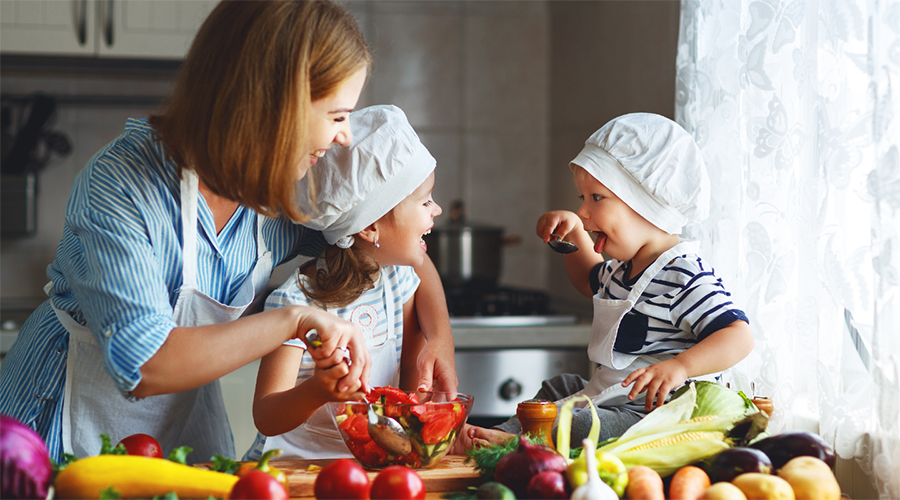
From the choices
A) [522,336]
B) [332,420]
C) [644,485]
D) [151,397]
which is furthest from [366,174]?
[522,336]

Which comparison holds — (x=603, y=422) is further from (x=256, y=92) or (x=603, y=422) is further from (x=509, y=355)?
(x=509, y=355)

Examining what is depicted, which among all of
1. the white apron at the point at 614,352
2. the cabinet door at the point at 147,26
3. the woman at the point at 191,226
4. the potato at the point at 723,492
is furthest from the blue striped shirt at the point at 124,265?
the cabinet door at the point at 147,26

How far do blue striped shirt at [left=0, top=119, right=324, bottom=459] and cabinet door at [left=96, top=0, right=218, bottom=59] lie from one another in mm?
1134

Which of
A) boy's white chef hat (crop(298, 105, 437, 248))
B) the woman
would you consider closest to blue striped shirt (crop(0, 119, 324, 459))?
the woman

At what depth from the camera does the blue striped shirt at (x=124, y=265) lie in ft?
2.56

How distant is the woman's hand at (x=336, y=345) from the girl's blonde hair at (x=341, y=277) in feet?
0.89

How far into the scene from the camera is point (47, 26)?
196cm

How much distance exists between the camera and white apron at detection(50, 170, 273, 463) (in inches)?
36.9

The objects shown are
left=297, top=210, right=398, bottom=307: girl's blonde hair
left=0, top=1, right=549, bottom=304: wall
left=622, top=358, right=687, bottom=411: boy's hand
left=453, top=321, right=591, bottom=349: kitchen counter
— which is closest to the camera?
left=622, top=358, right=687, bottom=411: boy's hand

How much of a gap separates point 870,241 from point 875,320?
0.35ft

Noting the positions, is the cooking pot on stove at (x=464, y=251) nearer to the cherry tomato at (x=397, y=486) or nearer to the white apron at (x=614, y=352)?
the white apron at (x=614, y=352)

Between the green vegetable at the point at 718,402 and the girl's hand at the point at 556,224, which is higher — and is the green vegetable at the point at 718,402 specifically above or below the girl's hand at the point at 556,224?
below

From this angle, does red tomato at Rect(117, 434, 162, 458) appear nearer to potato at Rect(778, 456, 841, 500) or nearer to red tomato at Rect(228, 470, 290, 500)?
red tomato at Rect(228, 470, 290, 500)

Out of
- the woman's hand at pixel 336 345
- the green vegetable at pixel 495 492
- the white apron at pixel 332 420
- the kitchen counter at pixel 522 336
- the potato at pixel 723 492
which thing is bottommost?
the kitchen counter at pixel 522 336
